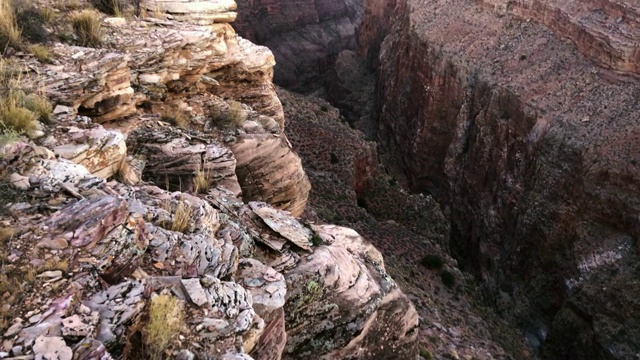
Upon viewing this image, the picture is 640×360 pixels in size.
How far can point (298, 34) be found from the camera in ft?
259

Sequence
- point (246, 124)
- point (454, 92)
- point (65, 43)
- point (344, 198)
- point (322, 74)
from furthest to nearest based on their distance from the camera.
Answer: point (322, 74), point (454, 92), point (344, 198), point (246, 124), point (65, 43)

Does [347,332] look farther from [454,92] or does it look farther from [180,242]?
[454,92]

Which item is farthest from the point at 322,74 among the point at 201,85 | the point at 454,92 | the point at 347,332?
the point at 347,332

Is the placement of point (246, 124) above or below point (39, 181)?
below

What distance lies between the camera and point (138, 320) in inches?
233

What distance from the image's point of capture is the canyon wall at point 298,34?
2842 inches

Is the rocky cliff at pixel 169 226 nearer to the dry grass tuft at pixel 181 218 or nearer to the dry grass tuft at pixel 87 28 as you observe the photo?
the dry grass tuft at pixel 181 218

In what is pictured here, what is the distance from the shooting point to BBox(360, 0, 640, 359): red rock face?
2723 centimetres

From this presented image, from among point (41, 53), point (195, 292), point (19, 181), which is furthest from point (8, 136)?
point (195, 292)

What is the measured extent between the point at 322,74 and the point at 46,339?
73052 millimetres

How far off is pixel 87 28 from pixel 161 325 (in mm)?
8531

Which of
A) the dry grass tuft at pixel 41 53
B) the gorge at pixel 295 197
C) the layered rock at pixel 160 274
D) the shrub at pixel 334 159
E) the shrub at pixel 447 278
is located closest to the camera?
the layered rock at pixel 160 274

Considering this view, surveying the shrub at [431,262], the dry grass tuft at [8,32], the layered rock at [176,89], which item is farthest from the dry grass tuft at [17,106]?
the shrub at [431,262]

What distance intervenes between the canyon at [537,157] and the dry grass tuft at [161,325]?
17.6 metres
